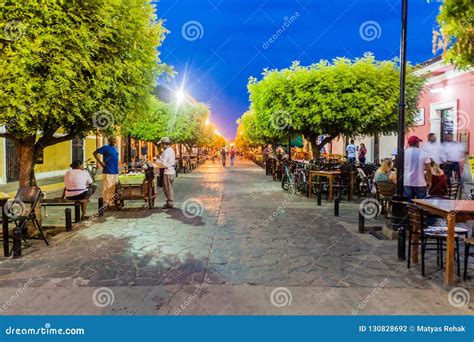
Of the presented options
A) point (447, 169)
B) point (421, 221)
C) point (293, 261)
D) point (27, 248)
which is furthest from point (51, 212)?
point (447, 169)

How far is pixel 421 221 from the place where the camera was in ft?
17.5

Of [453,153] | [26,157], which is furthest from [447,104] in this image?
[26,157]

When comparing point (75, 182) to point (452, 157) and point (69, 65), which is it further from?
point (452, 157)

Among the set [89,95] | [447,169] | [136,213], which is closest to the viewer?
[89,95]

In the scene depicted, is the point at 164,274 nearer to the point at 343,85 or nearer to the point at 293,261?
the point at 293,261

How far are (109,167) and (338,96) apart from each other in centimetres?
753

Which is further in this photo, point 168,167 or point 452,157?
point 452,157

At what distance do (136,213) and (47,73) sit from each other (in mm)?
4748

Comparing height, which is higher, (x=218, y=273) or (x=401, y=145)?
(x=401, y=145)

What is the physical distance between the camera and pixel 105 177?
10.5 m

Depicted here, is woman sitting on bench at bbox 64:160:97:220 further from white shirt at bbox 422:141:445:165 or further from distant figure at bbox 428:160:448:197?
white shirt at bbox 422:141:445:165

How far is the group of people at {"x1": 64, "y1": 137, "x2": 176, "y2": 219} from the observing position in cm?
909

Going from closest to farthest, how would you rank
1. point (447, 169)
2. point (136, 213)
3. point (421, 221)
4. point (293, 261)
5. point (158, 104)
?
point (421, 221), point (293, 261), point (136, 213), point (447, 169), point (158, 104)

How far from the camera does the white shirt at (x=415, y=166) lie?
7898mm
